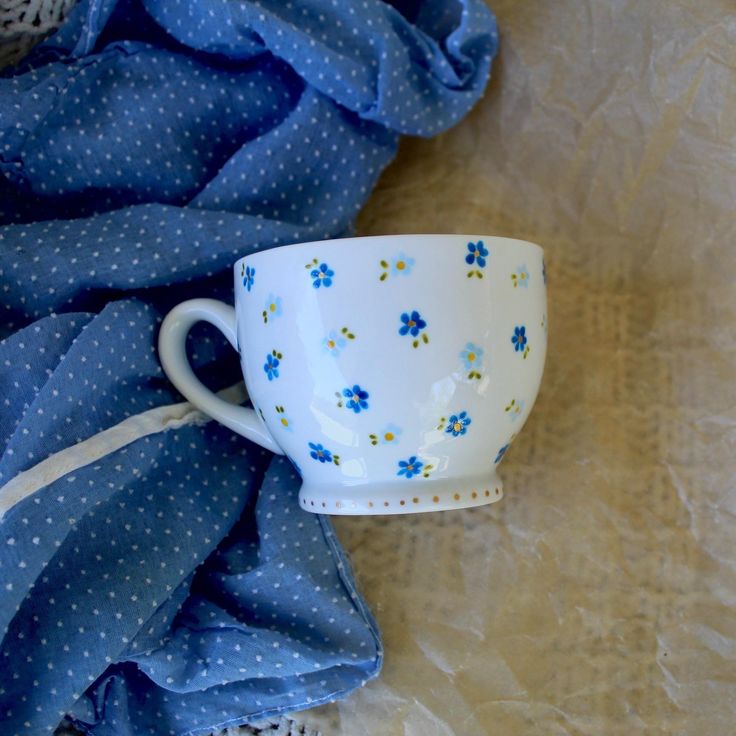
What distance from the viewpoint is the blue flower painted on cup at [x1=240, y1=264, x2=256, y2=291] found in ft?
1.58

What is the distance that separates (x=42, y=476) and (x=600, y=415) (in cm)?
37

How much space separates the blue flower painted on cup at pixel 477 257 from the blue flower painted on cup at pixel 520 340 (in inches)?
1.6

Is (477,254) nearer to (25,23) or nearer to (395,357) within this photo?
(395,357)

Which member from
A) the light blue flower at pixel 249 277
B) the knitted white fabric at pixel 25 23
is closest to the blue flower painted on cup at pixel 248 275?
the light blue flower at pixel 249 277

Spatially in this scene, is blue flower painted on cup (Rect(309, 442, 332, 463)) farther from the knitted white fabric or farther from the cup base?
the knitted white fabric

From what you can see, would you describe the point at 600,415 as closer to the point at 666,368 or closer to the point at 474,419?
the point at 666,368

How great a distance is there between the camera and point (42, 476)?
0.48 metres

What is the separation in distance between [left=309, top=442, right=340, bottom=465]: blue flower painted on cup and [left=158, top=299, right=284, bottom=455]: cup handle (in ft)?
0.17

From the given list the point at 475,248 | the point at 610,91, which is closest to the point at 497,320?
the point at 475,248

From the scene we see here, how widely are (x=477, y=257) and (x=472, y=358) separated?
0.18 ft

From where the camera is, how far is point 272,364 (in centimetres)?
47

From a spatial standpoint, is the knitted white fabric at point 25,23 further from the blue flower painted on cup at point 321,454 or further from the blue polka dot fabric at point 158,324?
the blue flower painted on cup at point 321,454

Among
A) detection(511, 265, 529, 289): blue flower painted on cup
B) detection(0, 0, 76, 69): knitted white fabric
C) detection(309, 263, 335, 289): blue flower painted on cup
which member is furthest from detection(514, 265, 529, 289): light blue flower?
detection(0, 0, 76, 69): knitted white fabric

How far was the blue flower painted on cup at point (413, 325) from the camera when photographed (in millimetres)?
436
